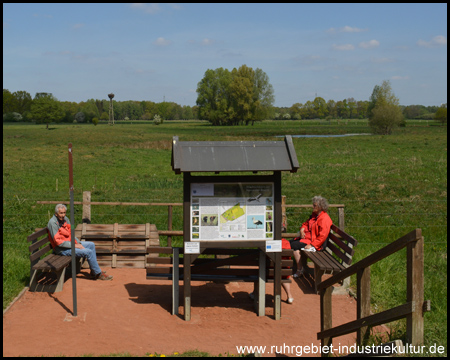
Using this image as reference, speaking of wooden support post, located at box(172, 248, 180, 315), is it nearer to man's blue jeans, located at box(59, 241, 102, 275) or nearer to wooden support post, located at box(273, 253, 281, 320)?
wooden support post, located at box(273, 253, 281, 320)

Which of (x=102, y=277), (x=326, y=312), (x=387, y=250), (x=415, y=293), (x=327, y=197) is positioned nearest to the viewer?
(x=415, y=293)

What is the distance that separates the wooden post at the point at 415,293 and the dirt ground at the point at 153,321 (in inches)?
103

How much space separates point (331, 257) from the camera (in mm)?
9359

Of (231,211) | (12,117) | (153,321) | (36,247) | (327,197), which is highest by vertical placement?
(12,117)

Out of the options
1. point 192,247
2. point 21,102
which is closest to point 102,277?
point 192,247

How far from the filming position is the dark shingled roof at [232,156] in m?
7.57

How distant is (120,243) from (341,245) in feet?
14.2

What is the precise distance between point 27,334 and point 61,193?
12258 mm

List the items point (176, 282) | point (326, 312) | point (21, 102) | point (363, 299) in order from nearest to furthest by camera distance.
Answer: point (363, 299) < point (326, 312) < point (176, 282) < point (21, 102)

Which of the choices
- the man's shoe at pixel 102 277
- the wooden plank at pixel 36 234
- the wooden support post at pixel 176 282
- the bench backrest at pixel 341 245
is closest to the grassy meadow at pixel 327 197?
the bench backrest at pixel 341 245

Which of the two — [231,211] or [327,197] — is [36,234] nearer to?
[231,211]

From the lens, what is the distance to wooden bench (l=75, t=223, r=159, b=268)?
10500mm

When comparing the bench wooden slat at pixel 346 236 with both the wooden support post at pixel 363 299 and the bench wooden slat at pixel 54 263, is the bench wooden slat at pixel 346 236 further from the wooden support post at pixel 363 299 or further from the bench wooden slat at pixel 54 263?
the bench wooden slat at pixel 54 263

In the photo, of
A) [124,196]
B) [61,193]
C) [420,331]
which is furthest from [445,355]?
[61,193]
